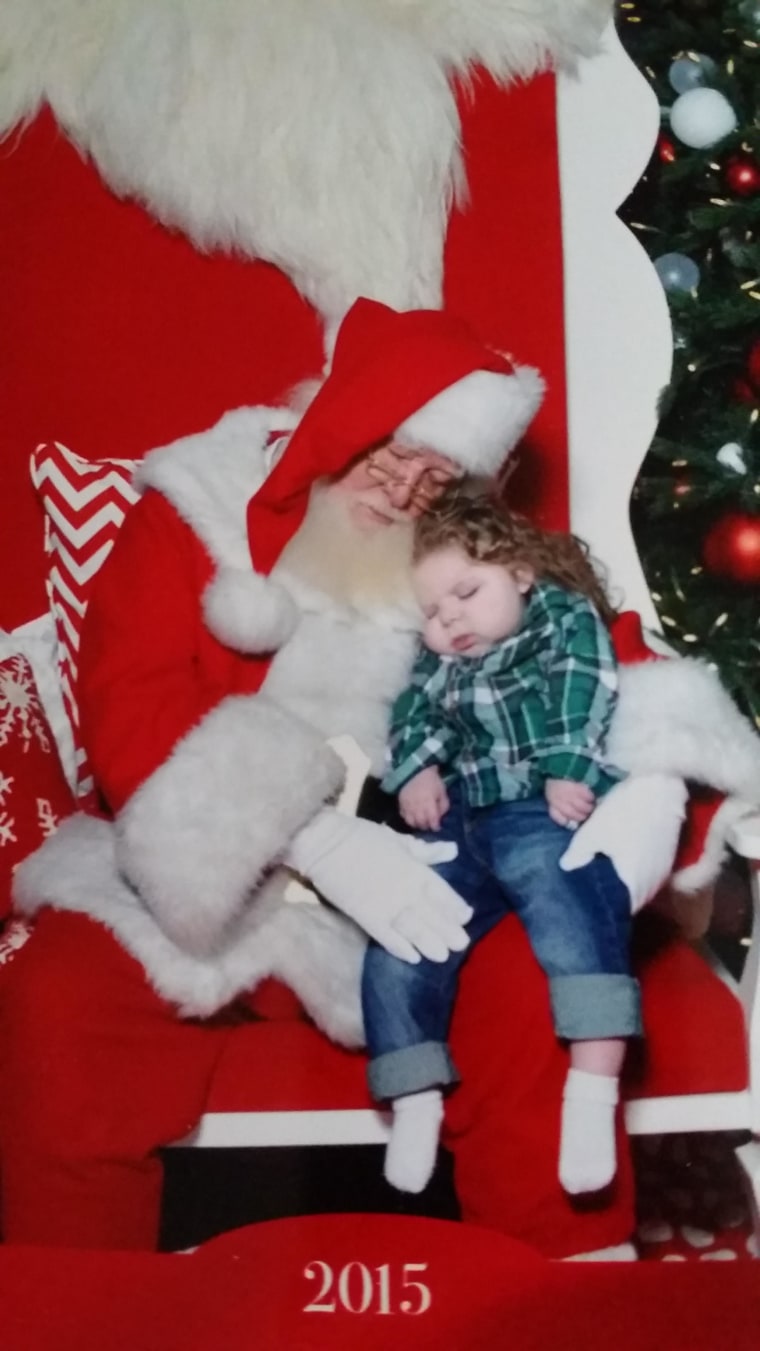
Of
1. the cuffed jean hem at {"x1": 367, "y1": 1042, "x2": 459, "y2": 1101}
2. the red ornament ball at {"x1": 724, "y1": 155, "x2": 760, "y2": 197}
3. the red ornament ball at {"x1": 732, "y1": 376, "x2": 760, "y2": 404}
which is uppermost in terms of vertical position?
the red ornament ball at {"x1": 724, "y1": 155, "x2": 760, "y2": 197}

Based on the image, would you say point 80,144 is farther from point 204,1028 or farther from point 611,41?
point 204,1028

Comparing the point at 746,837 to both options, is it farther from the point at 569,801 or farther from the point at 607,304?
the point at 607,304

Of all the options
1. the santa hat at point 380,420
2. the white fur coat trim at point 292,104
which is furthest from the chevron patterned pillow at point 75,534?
the white fur coat trim at point 292,104

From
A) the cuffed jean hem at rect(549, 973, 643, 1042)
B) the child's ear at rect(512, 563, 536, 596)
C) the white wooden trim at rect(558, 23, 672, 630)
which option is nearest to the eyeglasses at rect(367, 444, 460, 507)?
the child's ear at rect(512, 563, 536, 596)

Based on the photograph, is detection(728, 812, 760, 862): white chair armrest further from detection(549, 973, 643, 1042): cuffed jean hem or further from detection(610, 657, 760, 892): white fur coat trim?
detection(549, 973, 643, 1042): cuffed jean hem

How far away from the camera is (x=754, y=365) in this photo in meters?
1.48

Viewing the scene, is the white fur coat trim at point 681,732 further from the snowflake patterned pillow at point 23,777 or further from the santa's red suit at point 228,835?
the snowflake patterned pillow at point 23,777

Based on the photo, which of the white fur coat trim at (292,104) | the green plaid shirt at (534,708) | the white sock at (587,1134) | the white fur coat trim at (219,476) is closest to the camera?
the white sock at (587,1134)

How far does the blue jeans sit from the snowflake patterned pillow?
0.40 meters

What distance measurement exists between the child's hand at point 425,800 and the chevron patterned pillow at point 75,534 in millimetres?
382

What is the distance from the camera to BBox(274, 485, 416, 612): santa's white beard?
1.32 meters

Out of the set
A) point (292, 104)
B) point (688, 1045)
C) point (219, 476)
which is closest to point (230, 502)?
point (219, 476)

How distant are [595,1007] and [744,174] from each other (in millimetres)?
937

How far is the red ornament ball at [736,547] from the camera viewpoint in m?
1.47
